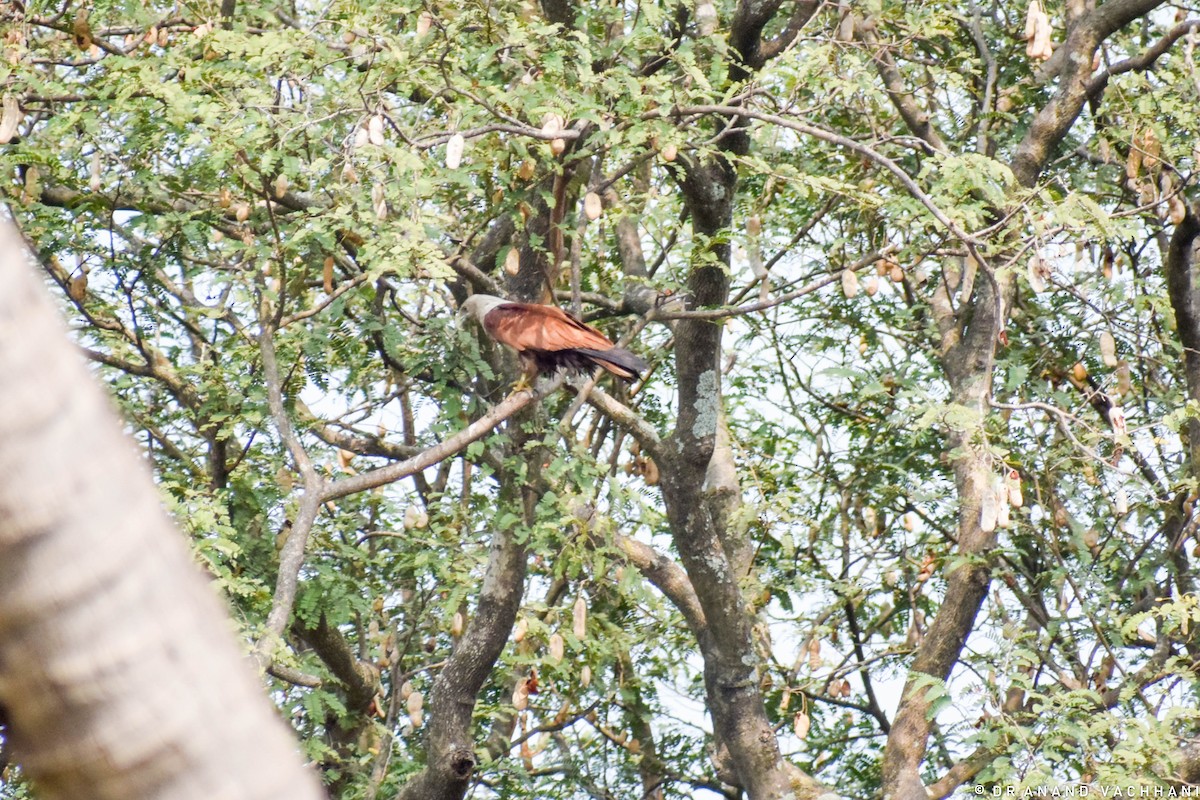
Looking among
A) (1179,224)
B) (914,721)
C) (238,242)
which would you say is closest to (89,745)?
(238,242)

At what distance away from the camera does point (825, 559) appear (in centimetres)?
789

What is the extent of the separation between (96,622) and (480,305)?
4.57 metres

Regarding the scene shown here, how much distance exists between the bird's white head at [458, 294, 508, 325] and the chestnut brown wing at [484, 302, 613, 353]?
0.31 meters

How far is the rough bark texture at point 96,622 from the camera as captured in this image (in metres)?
0.96

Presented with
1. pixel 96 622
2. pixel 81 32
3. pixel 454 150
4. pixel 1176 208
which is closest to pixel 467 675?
pixel 454 150

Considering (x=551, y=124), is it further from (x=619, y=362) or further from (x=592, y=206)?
(x=619, y=362)

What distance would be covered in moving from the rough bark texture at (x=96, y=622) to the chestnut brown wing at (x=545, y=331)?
12.5ft

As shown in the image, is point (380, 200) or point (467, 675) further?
point (467, 675)

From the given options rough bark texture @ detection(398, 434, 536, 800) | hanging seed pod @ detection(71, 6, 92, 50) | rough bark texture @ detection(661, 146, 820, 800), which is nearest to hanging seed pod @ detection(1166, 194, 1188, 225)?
rough bark texture @ detection(661, 146, 820, 800)

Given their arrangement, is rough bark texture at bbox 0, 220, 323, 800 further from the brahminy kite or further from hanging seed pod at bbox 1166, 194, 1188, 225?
hanging seed pod at bbox 1166, 194, 1188, 225

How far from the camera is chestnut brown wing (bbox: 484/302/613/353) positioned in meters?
4.85

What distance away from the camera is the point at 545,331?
4859mm

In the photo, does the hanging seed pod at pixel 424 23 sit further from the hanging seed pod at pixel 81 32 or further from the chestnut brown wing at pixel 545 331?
the hanging seed pod at pixel 81 32

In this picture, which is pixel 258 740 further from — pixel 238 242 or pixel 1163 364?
pixel 1163 364
